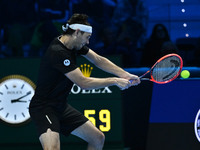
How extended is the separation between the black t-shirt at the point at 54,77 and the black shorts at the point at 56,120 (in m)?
0.07

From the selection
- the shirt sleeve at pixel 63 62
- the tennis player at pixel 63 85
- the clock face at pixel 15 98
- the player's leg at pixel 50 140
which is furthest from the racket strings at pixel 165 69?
the clock face at pixel 15 98

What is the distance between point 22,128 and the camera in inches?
277

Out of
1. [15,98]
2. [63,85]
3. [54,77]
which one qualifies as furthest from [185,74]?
[15,98]

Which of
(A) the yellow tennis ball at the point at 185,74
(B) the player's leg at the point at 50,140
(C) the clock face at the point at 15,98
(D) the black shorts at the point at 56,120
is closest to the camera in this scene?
(B) the player's leg at the point at 50,140

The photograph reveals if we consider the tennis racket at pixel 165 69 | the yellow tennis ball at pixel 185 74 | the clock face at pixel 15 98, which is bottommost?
the clock face at pixel 15 98

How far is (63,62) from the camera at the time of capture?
4.82m

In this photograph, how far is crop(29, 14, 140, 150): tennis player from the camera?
15.9ft

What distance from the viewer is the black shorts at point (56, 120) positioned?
493cm

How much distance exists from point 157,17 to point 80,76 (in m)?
4.06

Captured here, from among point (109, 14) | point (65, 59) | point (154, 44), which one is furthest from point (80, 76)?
point (109, 14)

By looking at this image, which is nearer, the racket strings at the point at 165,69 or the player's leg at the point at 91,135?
the player's leg at the point at 91,135

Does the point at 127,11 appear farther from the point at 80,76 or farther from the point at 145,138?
the point at 80,76

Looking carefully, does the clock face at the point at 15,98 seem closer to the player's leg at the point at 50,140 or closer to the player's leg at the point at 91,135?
the player's leg at the point at 91,135

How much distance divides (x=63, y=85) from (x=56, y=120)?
1.20 ft
